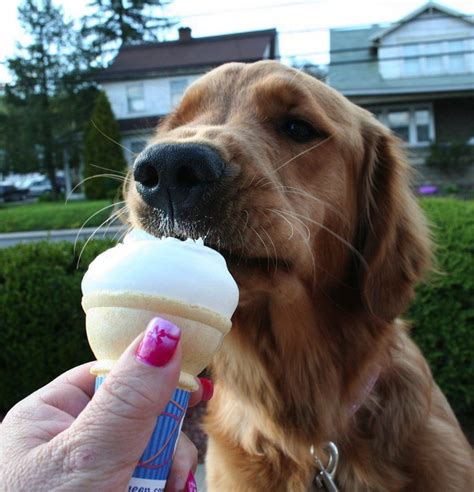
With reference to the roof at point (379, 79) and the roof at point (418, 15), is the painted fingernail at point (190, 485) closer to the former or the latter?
the roof at point (379, 79)

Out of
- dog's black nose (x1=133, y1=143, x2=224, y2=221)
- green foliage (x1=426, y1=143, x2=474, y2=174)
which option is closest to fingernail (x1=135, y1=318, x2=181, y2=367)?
dog's black nose (x1=133, y1=143, x2=224, y2=221)

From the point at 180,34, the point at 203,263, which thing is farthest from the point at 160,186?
the point at 180,34

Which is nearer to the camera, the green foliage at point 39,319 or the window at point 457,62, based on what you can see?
the green foliage at point 39,319

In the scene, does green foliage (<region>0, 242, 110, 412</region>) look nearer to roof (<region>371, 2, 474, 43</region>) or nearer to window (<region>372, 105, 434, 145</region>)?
window (<region>372, 105, 434, 145</region>)

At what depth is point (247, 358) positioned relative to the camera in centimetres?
253

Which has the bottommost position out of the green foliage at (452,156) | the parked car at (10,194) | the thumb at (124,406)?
the parked car at (10,194)

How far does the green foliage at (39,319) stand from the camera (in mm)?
4555

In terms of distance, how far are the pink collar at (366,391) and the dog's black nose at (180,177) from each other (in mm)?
1278

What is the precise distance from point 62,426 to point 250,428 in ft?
4.05

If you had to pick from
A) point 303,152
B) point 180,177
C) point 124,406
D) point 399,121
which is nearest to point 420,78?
point 399,121

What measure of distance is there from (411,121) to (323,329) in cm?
2787

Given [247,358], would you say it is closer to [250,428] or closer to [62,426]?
[250,428]

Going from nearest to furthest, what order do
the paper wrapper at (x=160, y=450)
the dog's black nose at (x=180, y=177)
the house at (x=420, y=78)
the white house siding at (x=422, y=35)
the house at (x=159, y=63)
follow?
the paper wrapper at (x=160, y=450) → the dog's black nose at (x=180, y=177) → the house at (x=420, y=78) → the house at (x=159, y=63) → the white house siding at (x=422, y=35)

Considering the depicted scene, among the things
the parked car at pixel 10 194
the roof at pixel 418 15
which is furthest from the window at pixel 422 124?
the parked car at pixel 10 194
